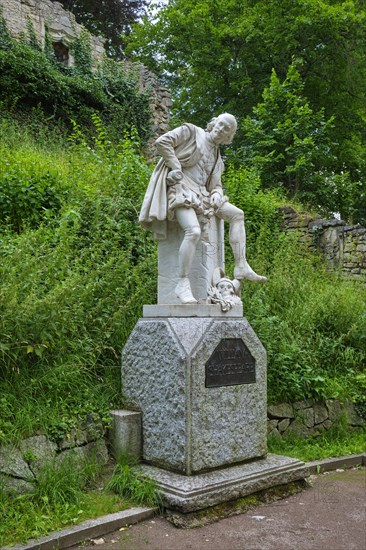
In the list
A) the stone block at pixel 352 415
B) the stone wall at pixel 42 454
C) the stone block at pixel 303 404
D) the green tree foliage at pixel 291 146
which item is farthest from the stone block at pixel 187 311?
the green tree foliage at pixel 291 146

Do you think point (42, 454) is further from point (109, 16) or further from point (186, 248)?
point (109, 16)

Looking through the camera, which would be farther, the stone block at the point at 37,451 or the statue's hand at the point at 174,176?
the statue's hand at the point at 174,176

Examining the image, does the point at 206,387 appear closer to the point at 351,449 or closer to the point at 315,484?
the point at 315,484

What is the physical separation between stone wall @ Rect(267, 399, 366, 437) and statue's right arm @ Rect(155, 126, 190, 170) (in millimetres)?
2643

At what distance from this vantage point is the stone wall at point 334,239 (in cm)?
1024

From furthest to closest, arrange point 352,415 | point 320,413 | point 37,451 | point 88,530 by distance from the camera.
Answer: point 352,415 < point 320,413 < point 37,451 < point 88,530

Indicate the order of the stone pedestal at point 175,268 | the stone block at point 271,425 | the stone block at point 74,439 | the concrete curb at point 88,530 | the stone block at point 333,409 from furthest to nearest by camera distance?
the stone block at point 333,409
the stone block at point 271,425
the stone pedestal at point 175,268
the stone block at point 74,439
the concrete curb at point 88,530

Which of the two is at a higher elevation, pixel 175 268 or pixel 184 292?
pixel 175 268

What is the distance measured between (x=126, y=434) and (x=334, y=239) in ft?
24.9

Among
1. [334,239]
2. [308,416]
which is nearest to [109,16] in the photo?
[334,239]

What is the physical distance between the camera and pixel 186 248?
A: 13.7ft

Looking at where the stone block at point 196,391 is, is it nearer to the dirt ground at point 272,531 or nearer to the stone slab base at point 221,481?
the stone slab base at point 221,481

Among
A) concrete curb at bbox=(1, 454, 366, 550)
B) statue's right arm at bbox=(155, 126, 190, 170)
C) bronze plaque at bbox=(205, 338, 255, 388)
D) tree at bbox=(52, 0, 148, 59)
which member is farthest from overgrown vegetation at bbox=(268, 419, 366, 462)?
tree at bbox=(52, 0, 148, 59)

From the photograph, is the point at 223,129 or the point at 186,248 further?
the point at 223,129
